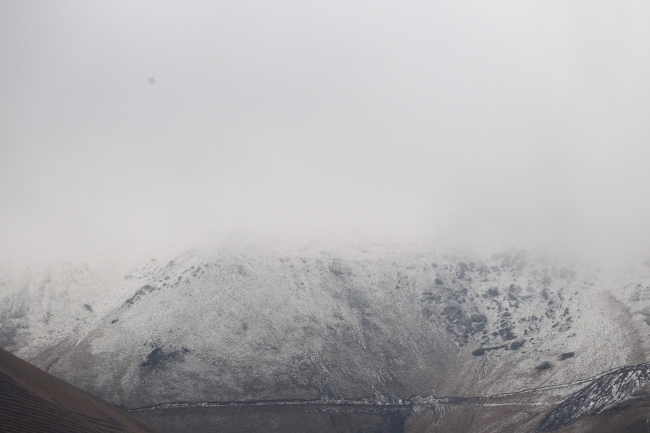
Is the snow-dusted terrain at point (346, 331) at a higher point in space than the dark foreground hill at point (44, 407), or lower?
lower

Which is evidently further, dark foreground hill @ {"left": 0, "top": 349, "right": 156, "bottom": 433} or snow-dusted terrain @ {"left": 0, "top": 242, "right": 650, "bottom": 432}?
snow-dusted terrain @ {"left": 0, "top": 242, "right": 650, "bottom": 432}

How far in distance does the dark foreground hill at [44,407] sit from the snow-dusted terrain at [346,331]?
36.6 metres

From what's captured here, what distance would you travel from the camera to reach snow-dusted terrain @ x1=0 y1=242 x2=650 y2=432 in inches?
4744

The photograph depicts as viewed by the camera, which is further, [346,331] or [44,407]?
Result: [346,331]

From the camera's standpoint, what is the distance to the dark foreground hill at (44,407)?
6012 cm

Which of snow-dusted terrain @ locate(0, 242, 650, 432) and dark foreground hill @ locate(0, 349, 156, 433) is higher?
dark foreground hill @ locate(0, 349, 156, 433)

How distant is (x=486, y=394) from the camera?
404 ft

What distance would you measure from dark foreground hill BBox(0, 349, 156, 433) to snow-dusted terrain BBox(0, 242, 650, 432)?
120 feet

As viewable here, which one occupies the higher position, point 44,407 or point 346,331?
point 44,407

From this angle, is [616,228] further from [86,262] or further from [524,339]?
[86,262]

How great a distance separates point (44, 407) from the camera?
66938 mm

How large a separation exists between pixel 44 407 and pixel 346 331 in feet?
309

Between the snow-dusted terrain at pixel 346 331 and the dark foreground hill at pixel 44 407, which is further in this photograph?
the snow-dusted terrain at pixel 346 331

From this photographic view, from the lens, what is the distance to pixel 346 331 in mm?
148500
